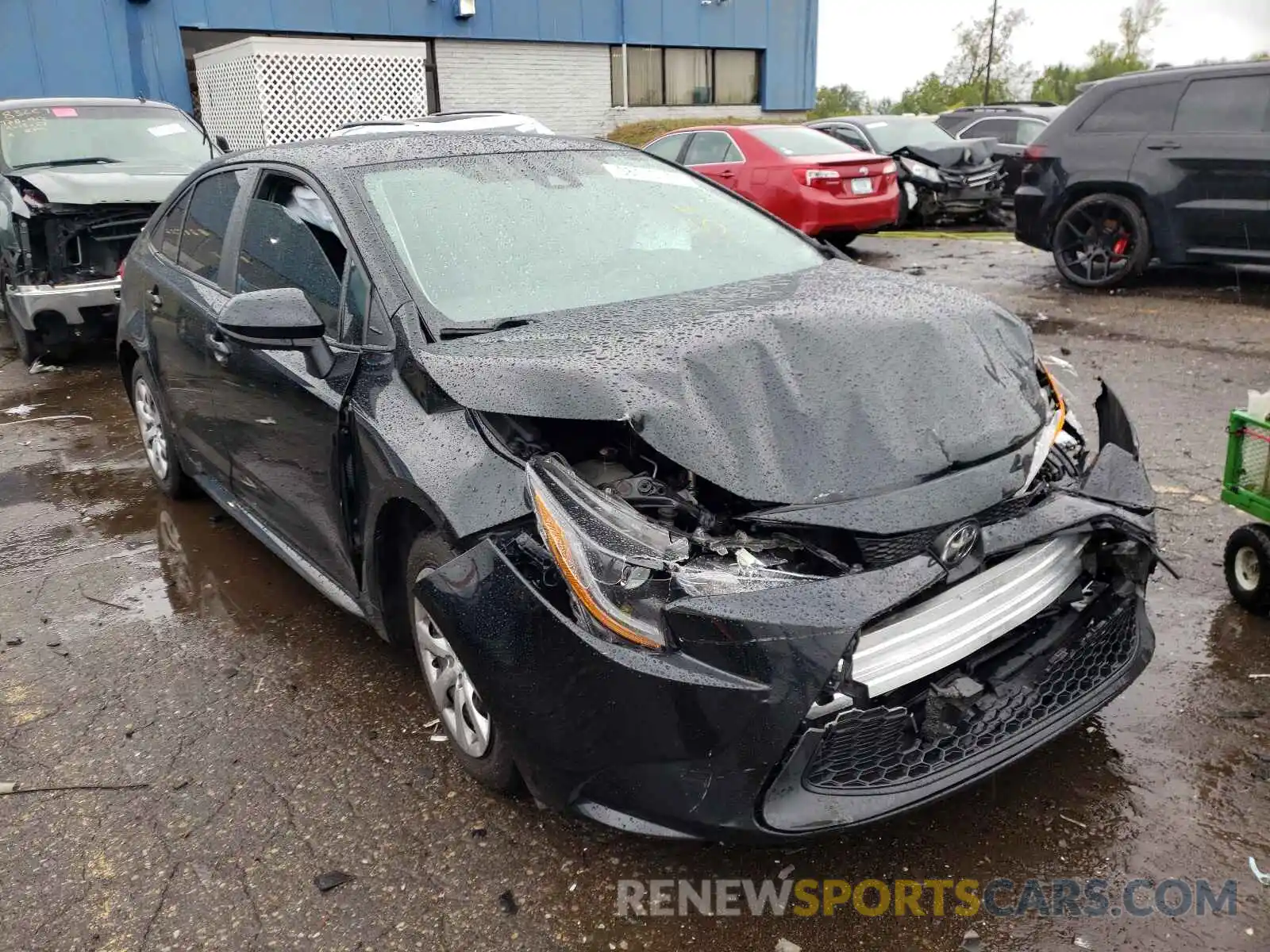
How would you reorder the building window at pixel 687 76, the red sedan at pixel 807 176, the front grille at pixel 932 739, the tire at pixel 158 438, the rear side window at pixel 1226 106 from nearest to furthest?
the front grille at pixel 932 739
the tire at pixel 158 438
the rear side window at pixel 1226 106
the red sedan at pixel 807 176
the building window at pixel 687 76

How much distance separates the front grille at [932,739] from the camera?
226cm

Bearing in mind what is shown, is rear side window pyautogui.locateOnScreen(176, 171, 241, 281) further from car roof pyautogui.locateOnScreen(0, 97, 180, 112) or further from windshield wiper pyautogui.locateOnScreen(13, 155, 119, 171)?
car roof pyautogui.locateOnScreen(0, 97, 180, 112)

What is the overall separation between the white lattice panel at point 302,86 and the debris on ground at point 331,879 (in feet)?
57.7

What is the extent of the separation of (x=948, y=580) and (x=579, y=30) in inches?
990

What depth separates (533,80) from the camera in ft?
81.4

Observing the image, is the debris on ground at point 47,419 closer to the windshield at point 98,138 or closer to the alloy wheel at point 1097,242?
the windshield at point 98,138

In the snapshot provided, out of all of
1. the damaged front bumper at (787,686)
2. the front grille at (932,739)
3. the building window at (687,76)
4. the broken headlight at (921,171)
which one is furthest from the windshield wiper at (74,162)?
the building window at (687,76)

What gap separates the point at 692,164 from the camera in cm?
1259

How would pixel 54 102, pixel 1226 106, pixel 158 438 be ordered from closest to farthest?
pixel 158 438
pixel 1226 106
pixel 54 102

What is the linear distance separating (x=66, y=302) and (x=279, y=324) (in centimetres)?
564

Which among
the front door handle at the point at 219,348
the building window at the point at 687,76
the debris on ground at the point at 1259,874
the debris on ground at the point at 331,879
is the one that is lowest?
the debris on ground at the point at 331,879

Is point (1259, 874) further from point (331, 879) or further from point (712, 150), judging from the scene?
point (712, 150)

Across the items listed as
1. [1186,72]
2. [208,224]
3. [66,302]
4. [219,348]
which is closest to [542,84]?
[1186,72]

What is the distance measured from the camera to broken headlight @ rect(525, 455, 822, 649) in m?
2.25
